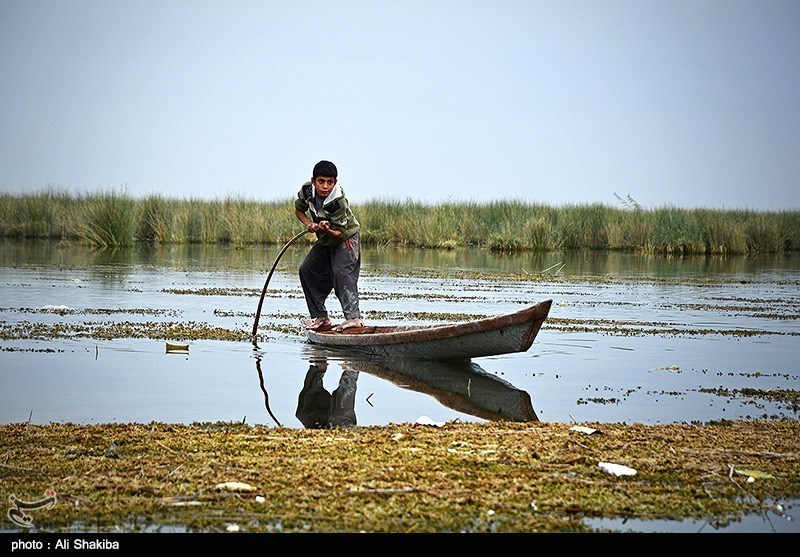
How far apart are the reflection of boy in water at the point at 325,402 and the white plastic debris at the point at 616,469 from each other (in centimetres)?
207

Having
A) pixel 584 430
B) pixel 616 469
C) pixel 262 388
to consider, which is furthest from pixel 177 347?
pixel 616 469

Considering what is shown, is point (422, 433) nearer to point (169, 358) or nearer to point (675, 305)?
point (169, 358)

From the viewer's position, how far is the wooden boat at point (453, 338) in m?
9.50

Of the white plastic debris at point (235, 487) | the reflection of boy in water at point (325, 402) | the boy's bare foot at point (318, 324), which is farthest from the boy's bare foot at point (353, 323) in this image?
the white plastic debris at point (235, 487)

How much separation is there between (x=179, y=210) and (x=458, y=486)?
113ft

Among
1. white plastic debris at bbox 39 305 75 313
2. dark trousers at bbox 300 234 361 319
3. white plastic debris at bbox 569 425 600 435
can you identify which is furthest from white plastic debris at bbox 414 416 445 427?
white plastic debris at bbox 39 305 75 313

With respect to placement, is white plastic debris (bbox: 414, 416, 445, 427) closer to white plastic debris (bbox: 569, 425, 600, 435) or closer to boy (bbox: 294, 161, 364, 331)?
white plastic debris (bbox: 569, 425, 600, 435)

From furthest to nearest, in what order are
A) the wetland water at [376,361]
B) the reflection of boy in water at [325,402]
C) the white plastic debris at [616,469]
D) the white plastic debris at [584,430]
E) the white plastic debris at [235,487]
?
1. the wetland water at [376,361]
2. the reflection of boy in water at [325,402]
3. the white plastic debris at [584,430]
4. the white plastic debris at [616,469]
5. the white plastic debris at [235,487]

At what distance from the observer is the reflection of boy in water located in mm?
7332

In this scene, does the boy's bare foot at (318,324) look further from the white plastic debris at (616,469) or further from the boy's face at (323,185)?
the white plastic debris at (616,469)

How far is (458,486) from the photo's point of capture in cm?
521

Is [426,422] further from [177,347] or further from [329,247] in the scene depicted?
[329,247]

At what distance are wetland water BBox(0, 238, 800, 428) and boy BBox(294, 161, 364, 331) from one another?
0.61 metres

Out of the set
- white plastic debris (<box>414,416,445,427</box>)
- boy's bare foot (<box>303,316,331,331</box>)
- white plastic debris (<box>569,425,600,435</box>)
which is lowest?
white plastic debris (<box>414,416,445,427</box>)
